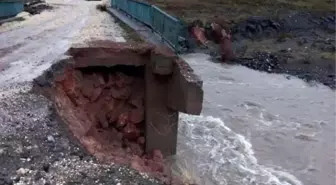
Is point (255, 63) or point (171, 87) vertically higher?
point (171, 87)

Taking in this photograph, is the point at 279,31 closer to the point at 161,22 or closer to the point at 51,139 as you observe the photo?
the point at 161,22

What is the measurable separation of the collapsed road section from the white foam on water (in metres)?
1.01

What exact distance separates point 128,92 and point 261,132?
5113 millimetres

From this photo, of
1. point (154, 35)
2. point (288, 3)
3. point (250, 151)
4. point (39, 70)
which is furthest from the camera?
point (288, 3)

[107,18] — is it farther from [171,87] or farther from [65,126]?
[65,126]

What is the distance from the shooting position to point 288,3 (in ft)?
125

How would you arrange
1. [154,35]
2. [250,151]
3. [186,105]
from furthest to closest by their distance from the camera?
[154,35] → [250,151] → [186,105]

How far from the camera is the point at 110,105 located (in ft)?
40.9

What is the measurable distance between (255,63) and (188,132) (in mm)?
10825

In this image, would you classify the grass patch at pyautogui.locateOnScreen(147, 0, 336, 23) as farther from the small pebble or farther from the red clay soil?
the small pebble

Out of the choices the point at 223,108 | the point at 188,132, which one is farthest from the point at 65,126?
the point at 223,108

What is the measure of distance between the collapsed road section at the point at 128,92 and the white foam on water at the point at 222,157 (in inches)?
39.6

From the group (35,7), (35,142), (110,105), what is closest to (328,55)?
(110,105)

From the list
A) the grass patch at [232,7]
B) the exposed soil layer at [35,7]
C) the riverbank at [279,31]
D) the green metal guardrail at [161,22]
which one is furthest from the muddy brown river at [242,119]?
the grass patch at [232,7]
